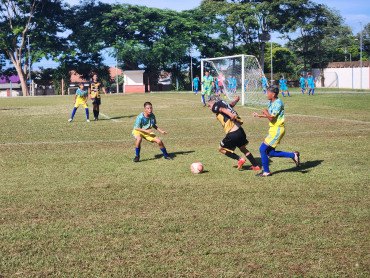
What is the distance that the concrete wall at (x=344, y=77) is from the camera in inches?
2292

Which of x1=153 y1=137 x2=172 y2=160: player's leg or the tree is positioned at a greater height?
the tree

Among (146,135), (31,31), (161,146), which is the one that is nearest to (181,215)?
(161,146)

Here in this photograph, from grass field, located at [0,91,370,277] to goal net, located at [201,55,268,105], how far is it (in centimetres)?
1808

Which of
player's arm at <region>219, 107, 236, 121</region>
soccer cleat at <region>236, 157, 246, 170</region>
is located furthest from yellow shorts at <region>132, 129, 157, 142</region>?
soccer cleat at <region>236, 157, 246, 170</region>

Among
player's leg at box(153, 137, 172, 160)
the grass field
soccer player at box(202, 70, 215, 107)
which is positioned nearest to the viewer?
the grass field

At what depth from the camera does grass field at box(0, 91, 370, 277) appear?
4266 millimetres

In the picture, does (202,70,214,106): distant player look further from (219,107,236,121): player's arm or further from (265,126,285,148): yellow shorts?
(265,126,285,148): yellow shorts

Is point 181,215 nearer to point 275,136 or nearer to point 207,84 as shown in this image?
point 275,136

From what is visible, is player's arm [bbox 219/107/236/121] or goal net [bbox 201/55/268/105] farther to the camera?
goal net [bbox 201/55/268/105]

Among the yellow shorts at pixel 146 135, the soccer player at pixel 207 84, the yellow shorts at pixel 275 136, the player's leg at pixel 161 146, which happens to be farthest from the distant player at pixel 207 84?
the yellow shorts at pixel 275 136

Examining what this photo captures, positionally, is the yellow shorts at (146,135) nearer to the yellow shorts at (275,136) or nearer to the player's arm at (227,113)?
the player's arm at (227,113)

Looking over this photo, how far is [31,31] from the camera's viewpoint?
57.6 m

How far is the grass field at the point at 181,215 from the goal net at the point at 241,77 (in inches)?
712

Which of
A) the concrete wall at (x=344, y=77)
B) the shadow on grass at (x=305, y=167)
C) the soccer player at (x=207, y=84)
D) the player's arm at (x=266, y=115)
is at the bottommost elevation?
the shadow on grass at (x=305, y=167)
